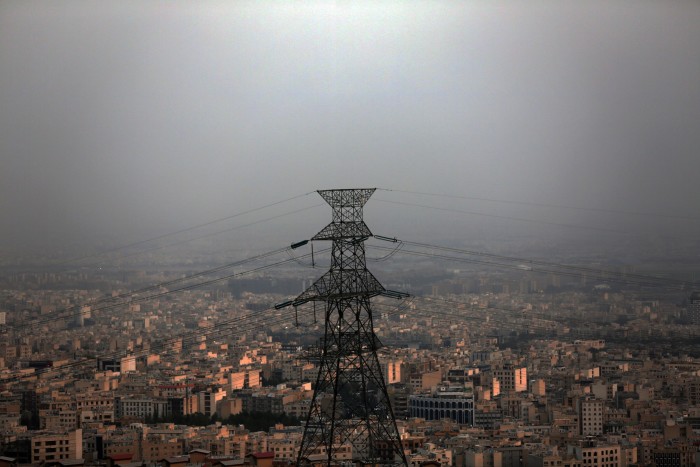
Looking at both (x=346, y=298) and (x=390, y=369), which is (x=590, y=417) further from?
(x=346, y=298)

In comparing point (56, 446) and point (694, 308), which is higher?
point (694, 308)

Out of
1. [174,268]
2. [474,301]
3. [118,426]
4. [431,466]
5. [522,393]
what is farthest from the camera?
[474,301]

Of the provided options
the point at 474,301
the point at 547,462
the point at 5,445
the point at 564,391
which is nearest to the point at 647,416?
the point at 564,391

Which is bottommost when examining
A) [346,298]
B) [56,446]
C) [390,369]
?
[56,446]

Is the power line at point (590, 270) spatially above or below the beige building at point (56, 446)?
above

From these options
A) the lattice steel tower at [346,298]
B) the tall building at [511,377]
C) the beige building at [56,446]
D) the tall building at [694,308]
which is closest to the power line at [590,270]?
the tall building at [694,308]

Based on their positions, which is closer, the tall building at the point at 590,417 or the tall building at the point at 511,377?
A: the tall building at the point at 590,417

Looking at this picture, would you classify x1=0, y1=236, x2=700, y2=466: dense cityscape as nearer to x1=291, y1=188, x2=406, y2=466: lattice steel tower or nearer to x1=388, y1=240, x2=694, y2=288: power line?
x1=388, y1=240, x2=694, y2=288: power line

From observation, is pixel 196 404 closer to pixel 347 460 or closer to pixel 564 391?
pixel 564 391

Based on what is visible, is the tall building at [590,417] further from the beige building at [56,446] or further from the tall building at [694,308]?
the tall building at [694,308]

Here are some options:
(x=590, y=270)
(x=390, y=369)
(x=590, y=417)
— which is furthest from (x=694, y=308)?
(x=590, y=417)

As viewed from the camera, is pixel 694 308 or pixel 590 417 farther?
pixel 694 308
